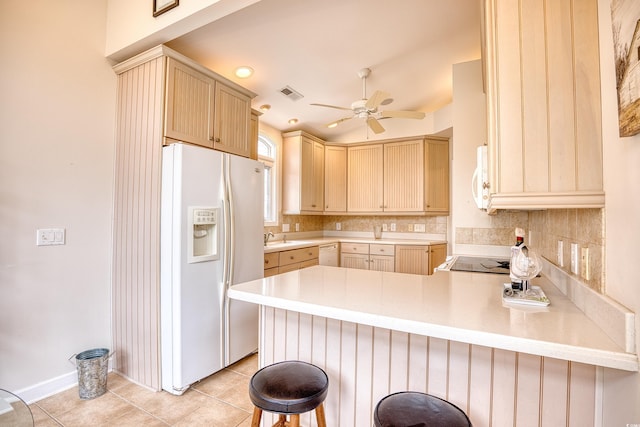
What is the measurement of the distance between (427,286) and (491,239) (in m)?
1.84

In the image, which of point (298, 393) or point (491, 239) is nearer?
point (298, 393)

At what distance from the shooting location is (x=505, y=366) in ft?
3.66

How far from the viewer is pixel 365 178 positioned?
4.83 meters

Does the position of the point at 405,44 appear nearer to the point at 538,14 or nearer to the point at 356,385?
the point at 538,14

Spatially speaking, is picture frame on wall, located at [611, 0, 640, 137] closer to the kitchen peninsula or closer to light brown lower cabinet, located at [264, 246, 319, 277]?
the kitchen peninsula

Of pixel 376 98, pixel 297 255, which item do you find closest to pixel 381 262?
pixel 297 255

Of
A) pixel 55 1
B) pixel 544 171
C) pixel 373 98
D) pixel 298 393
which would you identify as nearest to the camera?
pixel 544 171

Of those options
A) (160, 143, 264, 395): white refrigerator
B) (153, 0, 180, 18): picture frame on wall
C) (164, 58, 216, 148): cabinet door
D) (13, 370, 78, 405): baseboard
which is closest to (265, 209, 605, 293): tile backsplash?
(160, 143, 264, 395): white refrigerator

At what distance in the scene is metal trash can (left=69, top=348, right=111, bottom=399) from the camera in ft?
6.66

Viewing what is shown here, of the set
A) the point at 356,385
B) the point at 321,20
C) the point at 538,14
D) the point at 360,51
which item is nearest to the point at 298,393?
the point at 356,385

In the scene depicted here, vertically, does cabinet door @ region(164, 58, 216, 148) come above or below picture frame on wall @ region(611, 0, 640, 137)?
above

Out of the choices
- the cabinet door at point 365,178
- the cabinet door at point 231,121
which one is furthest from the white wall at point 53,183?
the cabinet door at point 365,178

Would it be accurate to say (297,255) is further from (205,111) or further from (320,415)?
(320,415)

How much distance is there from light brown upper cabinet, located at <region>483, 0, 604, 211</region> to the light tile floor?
1.98 metres
